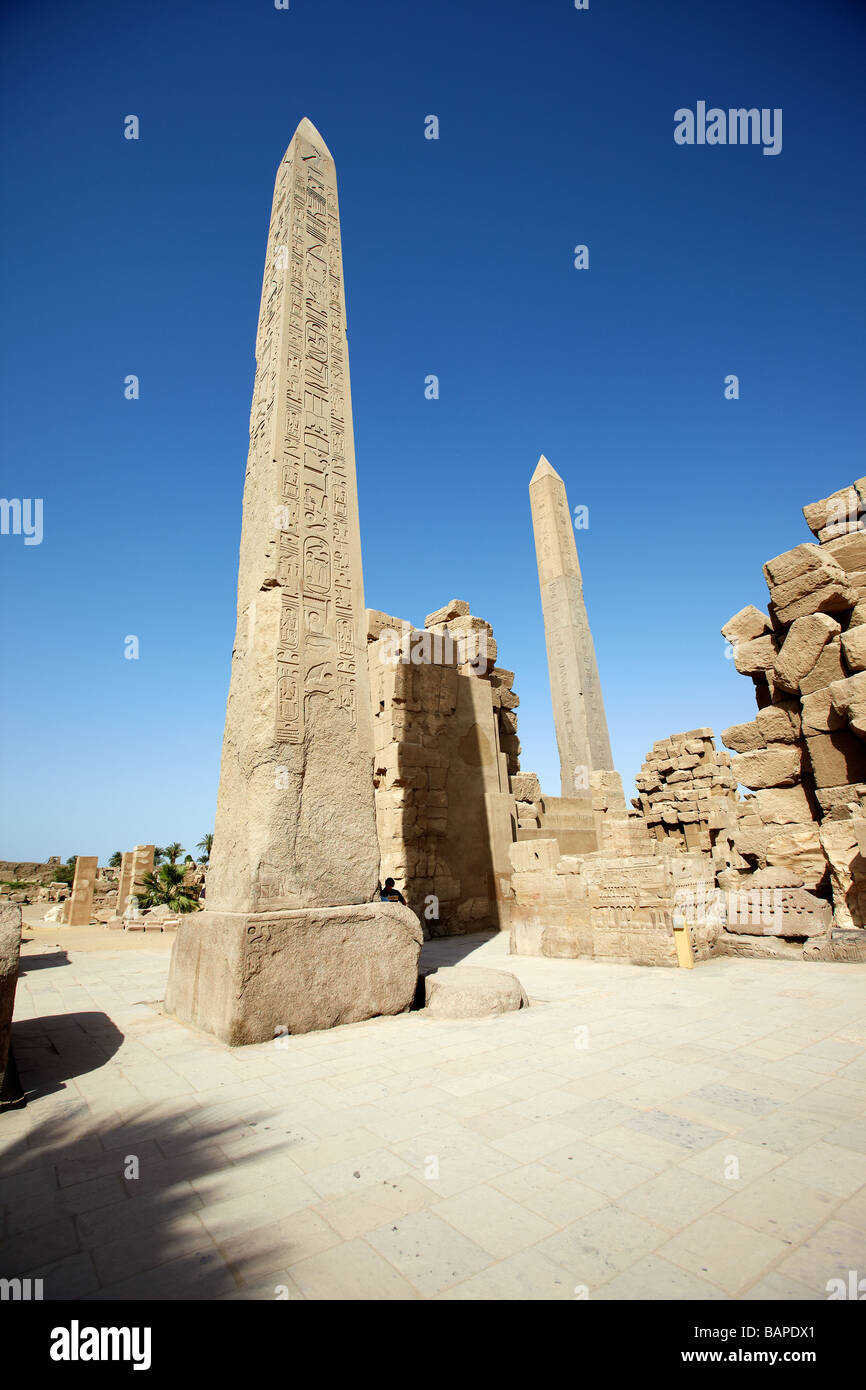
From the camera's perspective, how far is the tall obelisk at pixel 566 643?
47.2 feet

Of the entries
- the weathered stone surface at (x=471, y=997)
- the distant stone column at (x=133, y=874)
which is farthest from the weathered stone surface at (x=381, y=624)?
Result: the distant stone column at (x=133, y=874)

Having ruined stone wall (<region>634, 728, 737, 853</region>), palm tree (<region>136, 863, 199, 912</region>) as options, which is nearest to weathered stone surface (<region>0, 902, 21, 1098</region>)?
ruined stone wall (<region>634, 728, 737, 853</region>)

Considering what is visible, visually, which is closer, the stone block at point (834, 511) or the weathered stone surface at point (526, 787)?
the stone block at point (834, 511)

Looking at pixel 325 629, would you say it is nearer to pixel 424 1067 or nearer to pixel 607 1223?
pixel 424 1067

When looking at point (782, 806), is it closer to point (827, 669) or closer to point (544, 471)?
point (827, 669)

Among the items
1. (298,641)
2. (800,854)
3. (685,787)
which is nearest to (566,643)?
(685,787)

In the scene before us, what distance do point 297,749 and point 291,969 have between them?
1.33m

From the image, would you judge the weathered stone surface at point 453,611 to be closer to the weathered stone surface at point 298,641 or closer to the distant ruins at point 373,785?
the distant ruins at point 373,785

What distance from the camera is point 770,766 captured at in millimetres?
6129

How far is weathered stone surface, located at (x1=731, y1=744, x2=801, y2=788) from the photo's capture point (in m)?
6.01

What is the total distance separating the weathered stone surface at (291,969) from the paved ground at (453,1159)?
0.16m
